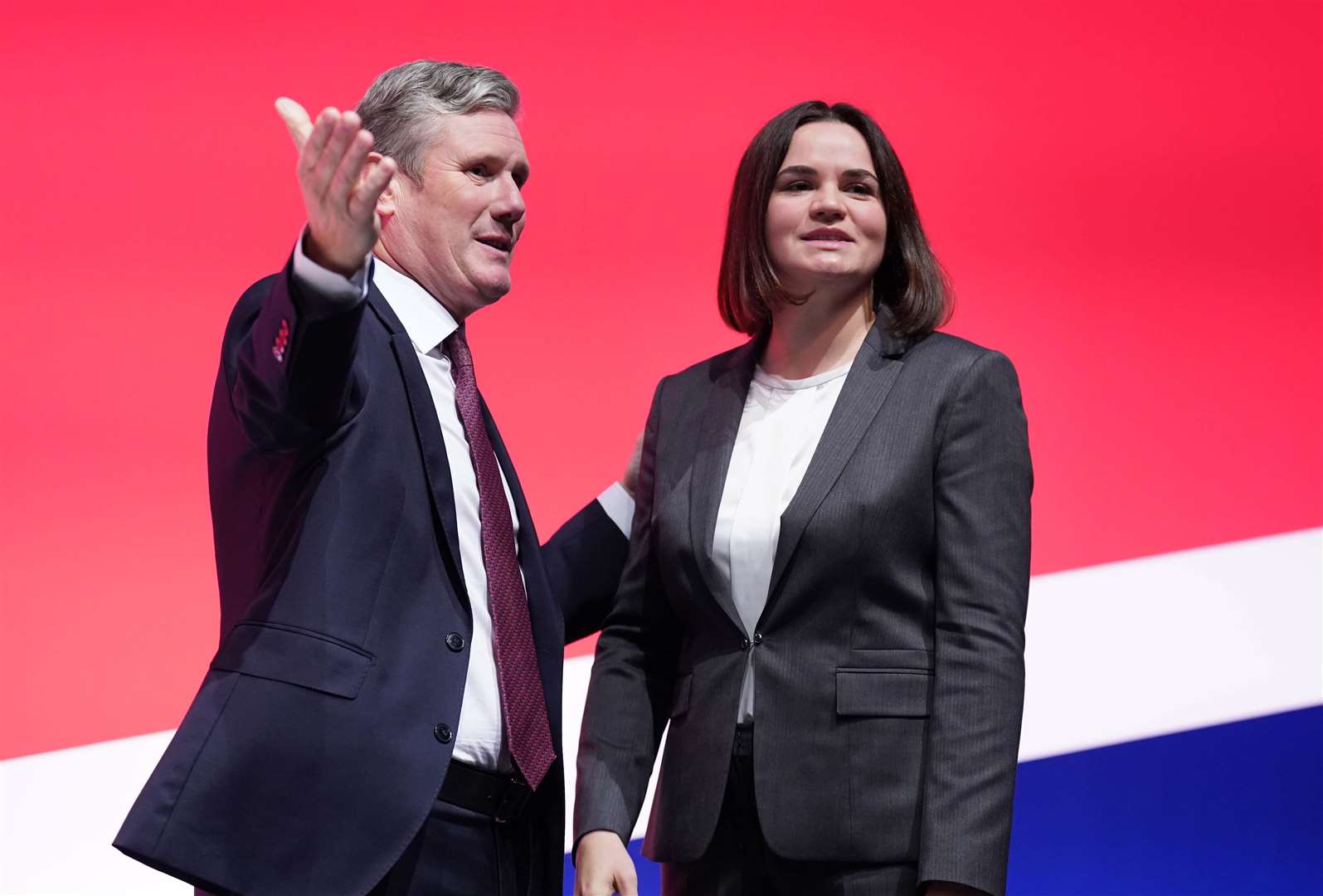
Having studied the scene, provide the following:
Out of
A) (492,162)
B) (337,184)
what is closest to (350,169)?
(337,184)

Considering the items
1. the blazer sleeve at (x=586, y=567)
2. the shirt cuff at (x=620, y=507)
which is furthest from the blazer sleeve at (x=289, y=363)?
the shirt cuff at (x=620, y=507)

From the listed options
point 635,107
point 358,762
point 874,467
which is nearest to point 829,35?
point 635,107

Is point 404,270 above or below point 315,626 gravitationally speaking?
above

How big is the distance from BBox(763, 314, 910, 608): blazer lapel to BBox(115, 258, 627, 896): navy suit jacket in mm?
388

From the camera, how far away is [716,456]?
1.88 m

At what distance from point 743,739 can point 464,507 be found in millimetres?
440

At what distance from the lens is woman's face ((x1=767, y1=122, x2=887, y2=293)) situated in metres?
1.87

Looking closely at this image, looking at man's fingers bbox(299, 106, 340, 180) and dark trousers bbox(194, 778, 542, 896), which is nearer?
man's fingers bbox(299, 106, 340, 180)

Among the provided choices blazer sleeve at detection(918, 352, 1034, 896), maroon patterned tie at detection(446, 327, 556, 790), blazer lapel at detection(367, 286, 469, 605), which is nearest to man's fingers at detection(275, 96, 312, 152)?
blazer lapel at detection(367, 286, 469, 605)

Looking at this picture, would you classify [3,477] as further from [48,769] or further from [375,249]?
[375,249]

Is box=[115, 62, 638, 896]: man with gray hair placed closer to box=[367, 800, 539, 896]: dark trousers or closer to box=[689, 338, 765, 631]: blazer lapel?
box=[367, 800, 539, 896]: dark trousers

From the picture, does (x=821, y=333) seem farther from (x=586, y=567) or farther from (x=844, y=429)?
(x=586, y=567)

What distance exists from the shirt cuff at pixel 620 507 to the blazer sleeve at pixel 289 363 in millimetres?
711

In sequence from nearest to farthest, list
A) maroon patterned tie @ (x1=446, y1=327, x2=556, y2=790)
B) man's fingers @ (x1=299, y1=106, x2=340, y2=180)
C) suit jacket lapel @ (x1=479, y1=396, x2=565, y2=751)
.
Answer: man's fingers @ (x1=299, y1=106, x2=340, y2=180)
maroon patterned tie @ (x1=446, y1=327, x2=556, y2=790)
suit jacket lapel @ (x1=479, y1=396, x2=565, y2=751)
